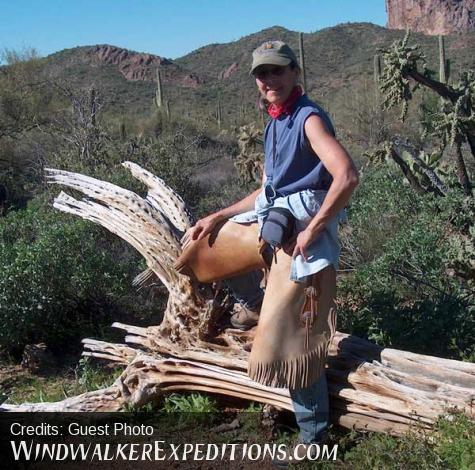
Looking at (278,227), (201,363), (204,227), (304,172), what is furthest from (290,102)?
(201,363)

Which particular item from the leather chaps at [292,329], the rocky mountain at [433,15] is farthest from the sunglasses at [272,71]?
the rocky mountain at [433,15]

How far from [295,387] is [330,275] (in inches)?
21.6

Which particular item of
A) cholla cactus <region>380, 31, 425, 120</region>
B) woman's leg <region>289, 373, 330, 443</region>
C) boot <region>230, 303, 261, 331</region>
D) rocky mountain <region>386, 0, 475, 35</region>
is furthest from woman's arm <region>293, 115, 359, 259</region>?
rocky mountain <region>386, 0, 475, 35</region>

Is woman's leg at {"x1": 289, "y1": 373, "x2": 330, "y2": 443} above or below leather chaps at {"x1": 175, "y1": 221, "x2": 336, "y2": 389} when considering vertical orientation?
below

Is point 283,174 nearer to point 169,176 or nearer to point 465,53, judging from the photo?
point 169,176

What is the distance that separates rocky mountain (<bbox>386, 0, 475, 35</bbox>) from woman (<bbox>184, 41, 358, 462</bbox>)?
55789 millimetres

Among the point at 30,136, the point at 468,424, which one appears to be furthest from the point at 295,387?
the point at 30,136

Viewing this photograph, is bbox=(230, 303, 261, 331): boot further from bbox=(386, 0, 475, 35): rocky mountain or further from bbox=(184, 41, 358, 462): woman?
bbox=(386, 0, 475, 35): rocky mountain

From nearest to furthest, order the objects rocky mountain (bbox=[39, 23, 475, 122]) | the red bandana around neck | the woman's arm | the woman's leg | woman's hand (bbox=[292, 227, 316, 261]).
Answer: the woman's arm → woman's hand (bbox=[292, 227, 316, 261]) → the red bandana around neck → the woman's leg → rocky mountain (bbox=[39, 23, 475, 122])

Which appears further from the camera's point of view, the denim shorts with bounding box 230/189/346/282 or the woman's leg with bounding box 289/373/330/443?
the woman's leg with bounding box 289/373/330/443

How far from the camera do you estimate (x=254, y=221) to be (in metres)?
3.65

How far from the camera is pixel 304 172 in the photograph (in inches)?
124

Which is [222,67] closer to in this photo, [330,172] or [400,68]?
[400,68]

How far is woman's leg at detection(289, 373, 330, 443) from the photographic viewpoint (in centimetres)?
333
